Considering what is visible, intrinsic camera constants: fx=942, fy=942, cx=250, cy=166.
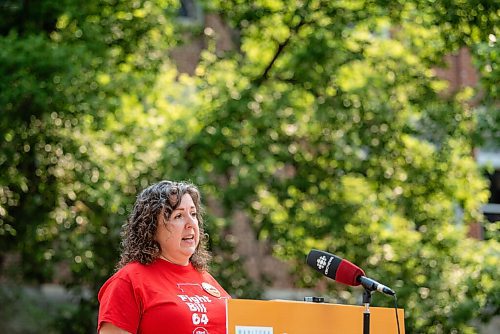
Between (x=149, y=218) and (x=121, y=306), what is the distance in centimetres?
50

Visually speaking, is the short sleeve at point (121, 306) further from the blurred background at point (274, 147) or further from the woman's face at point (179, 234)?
the blurred background at point (274, 147)

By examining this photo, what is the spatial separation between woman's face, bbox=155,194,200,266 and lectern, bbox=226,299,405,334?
0.46 metres

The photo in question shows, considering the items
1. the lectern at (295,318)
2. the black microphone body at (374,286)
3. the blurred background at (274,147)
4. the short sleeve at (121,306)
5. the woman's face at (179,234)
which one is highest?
the black microphone body at (374,286)

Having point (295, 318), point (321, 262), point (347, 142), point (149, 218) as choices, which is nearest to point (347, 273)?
point (321, 262)

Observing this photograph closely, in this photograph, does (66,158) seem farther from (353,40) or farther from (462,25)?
(462,25)

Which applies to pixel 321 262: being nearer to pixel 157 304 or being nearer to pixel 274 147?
pixel 157 304

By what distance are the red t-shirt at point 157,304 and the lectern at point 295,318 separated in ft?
0.76

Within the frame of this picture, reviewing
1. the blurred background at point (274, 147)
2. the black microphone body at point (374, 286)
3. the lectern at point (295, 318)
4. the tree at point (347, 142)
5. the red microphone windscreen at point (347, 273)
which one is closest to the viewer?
the lectern at point (295, 318)

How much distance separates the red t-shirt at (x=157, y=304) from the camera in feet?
14.0

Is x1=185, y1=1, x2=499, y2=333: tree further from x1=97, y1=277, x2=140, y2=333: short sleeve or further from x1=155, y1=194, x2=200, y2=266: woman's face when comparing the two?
x1=97, y1=277, x2=140, y2=333: short sleeve

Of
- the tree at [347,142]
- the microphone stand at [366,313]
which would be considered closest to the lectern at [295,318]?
the microphone stand at [366,313]

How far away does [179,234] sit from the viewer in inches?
179

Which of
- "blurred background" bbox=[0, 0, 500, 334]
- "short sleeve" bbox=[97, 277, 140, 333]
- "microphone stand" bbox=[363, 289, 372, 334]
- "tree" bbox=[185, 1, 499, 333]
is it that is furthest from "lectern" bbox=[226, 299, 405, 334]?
"tree" bbox=[185, 1, 499, 333]

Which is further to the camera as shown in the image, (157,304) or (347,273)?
(347,273)
